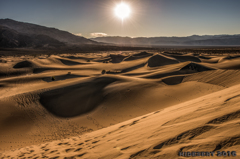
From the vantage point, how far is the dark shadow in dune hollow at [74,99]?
851 cm

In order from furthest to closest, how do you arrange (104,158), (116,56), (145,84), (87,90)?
1. (116,56)
2. (145,84)
3. (87,90)
4. (104,158)

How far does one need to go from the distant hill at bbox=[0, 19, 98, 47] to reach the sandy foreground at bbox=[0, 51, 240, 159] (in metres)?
83.8

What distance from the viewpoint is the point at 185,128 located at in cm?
294

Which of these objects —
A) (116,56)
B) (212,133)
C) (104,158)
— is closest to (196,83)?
(212,133)

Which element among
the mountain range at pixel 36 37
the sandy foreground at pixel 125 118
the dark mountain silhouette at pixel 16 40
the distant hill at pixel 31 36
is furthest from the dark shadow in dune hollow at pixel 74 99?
the distant hill at pixel 31 36

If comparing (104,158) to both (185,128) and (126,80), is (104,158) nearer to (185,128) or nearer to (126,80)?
(185,128)

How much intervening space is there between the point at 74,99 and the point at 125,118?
4.25 meters

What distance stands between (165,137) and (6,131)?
7219 mm

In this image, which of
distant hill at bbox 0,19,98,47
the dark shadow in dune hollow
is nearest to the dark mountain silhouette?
distant hill at bbox 0,19,98,47

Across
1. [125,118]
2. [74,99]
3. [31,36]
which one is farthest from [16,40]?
[125,118]

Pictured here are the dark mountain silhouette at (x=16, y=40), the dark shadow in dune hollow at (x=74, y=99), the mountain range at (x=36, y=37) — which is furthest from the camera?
the mountain range at (x=36, y=37)

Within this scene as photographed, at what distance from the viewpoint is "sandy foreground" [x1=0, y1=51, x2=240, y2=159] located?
2646 mm

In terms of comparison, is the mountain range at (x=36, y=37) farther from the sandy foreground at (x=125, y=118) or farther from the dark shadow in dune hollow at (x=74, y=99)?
the dark shadow in dune hollow at (x=74, y=99)

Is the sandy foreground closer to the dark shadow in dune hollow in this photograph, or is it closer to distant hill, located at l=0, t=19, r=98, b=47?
the dark shadow in dune hollow
